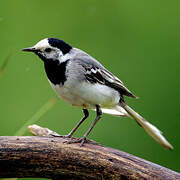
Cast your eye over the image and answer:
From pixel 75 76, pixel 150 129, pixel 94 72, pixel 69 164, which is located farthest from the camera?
pixel 150 129

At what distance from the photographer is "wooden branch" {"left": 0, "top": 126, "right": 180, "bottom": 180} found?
131 inches

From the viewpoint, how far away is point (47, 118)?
592 cm

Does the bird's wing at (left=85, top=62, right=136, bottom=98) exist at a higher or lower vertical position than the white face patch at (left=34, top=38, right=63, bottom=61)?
lower

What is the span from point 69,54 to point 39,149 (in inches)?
36.1

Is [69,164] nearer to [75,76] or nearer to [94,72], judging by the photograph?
[75,76]

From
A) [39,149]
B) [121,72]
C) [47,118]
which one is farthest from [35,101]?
[39,149]

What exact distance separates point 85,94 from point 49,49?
490 mm

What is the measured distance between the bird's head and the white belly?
256 mm

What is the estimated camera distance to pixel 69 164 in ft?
11.3

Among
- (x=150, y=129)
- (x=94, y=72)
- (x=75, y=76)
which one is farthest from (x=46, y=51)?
(x=150, y=129)

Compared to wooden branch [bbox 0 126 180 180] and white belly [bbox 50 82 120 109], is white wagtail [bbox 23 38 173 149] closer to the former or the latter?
white belly [bbox 50 82 120 109]

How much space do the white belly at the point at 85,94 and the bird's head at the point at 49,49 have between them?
26 cm

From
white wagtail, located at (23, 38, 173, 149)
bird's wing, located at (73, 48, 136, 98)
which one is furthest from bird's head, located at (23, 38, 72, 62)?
bird's wing, located at (73, 48, 136, 98)

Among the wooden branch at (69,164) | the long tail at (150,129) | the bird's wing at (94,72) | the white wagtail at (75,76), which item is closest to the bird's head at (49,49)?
the white wagtail at (75,76)
